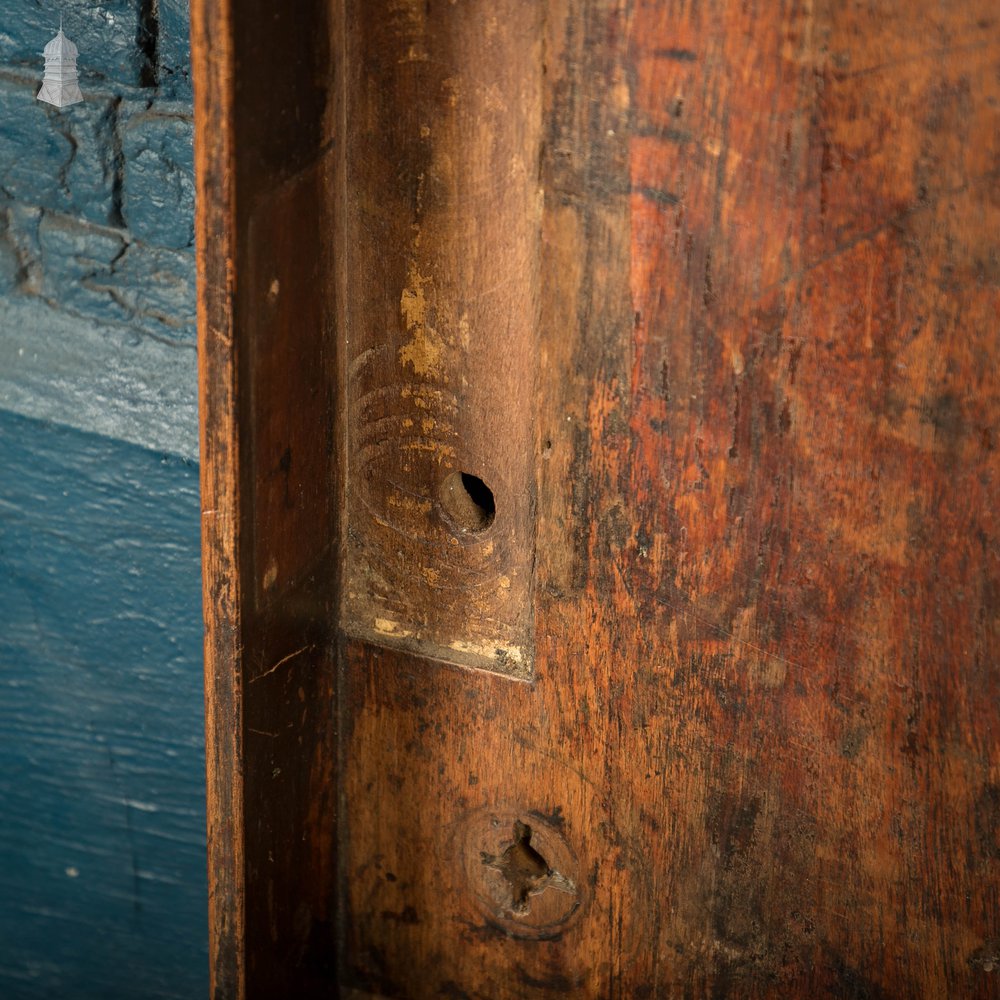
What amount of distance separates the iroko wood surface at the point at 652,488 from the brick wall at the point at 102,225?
0.42 meters

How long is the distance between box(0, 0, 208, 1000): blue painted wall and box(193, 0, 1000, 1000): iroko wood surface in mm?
437

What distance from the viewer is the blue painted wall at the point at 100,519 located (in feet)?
4.97

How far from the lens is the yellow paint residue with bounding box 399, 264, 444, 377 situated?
3.82ft

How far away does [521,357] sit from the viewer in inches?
44.8

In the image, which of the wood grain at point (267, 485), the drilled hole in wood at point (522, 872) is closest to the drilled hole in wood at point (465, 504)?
the wood grain at point (267, 485)

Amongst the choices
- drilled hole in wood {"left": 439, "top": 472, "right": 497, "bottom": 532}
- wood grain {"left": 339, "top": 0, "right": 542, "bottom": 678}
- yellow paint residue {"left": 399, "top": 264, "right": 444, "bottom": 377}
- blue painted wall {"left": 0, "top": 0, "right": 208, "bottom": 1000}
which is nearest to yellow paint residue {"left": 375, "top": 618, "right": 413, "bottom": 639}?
wood grain {"left": 339, "top": 0, "right": 542, "bottom": 678}

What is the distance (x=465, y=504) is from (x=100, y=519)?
638 millimetres

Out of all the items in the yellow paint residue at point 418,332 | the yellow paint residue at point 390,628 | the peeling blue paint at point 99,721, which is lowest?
the peeling blue paint at point 99,721

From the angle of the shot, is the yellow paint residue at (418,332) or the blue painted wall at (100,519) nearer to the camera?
the yellow paint residue at (418,332)

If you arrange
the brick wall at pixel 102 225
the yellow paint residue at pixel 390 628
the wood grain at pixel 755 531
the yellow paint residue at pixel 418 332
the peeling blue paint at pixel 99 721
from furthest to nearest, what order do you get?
the peeling blue paint at pixel 99 721 < the brick wall at pixel 102 225 < the yellow paint residue at pixel 390 628 < the yellow paint residue at pixel 418 332 < the wood grain at pixel 755 531

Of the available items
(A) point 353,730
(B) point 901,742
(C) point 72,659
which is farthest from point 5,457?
(B) point 901,742

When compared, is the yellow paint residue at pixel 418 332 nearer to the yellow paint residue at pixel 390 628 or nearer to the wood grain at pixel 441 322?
the wood grain at pixel 441 322

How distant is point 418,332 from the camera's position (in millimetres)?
1178

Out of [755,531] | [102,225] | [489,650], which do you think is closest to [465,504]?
[489,650]
